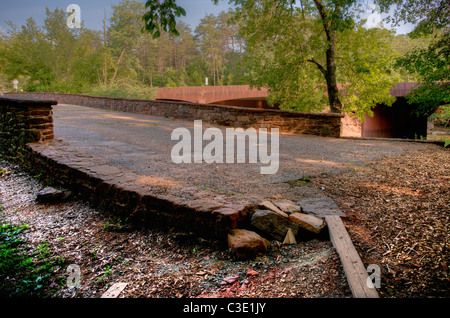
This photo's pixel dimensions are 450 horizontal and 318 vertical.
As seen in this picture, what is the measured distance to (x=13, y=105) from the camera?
5.29 metres

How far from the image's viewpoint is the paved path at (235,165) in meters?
3.29

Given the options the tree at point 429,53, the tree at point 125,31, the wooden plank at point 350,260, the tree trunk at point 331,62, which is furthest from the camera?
the tree at point 125,31

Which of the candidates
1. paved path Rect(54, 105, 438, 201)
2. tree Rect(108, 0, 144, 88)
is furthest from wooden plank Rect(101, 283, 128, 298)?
tree Rect(108, 0, 144, 88)

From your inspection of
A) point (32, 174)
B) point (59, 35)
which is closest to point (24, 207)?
point (32, 174)

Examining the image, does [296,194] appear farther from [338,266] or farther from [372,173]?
[372,173]

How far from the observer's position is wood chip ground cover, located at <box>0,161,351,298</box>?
1.88 meters

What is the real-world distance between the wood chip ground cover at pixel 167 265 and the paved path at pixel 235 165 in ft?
2.22

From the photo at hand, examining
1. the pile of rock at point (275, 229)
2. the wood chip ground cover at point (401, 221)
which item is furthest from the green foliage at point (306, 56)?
the pile of rock at point (275, 229)

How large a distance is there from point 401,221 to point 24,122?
5751 millimetres

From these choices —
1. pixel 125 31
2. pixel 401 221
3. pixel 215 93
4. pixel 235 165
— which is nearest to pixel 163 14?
pixel 235 165

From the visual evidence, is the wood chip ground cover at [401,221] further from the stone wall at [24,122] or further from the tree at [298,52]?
the tree at [298,52]

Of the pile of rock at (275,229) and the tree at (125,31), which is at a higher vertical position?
the tree at (125,31)

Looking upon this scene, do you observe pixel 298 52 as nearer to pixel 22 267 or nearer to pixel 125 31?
pixel 22 267

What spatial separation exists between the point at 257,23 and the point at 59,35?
28.9 m
